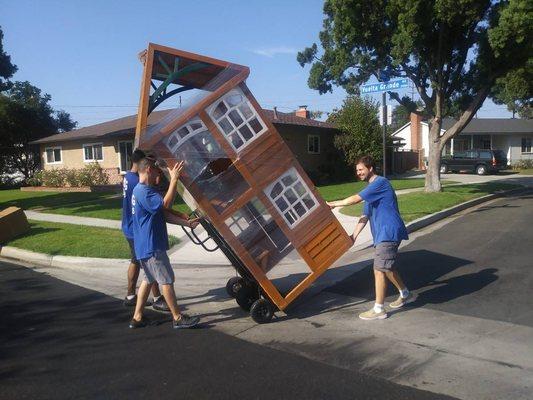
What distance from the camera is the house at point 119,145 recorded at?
2673 centimetres

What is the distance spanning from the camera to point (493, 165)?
111 feet

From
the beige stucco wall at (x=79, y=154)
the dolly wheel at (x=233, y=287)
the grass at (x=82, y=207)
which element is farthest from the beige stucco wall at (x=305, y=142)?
the dolly wheel at (x=233, y=287)

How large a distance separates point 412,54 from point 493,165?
62.8ft

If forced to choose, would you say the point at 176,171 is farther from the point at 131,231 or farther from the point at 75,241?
the point at 75,241

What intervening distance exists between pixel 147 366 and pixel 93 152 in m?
26.1

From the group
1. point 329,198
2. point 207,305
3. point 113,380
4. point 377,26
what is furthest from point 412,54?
point 113,380

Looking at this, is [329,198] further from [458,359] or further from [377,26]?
[458,359]

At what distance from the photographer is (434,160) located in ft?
60.7

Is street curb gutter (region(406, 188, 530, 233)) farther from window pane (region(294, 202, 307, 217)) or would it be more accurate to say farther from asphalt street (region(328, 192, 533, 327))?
window pane (region(294, 202, 307, 217))

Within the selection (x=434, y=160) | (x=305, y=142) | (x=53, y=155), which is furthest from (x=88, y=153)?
(x=434, y=160)

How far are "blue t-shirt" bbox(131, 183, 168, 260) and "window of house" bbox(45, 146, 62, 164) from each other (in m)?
28.2

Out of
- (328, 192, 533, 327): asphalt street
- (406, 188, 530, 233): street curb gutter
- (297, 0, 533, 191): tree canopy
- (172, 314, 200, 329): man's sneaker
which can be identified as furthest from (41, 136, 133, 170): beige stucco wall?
(172, 314, 200, 329): man's sneaker

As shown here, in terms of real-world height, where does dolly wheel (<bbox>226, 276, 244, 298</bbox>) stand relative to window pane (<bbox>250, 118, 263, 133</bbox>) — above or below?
below

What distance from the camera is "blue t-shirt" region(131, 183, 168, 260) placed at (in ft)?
16.9
